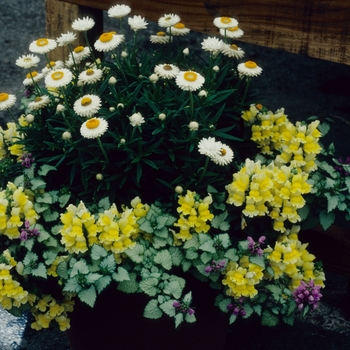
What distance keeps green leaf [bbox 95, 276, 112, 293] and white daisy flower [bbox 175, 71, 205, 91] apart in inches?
22.7

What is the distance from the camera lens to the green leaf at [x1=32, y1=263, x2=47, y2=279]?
5.87ft

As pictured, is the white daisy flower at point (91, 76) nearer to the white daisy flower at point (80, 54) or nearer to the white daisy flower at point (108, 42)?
the white daisy flower at point (108, 42)

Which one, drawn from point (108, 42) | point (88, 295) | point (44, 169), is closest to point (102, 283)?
point (88, 295)

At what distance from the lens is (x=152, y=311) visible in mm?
1780

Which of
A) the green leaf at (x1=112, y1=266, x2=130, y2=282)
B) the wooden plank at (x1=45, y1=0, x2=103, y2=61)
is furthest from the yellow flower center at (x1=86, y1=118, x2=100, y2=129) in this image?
the wooden plank at (x1=45, y1=0, x2=103, y2=61)

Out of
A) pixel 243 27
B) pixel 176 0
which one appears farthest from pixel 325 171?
pixel 176 0

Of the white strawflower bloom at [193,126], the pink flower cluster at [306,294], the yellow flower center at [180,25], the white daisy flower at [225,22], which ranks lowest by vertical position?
the pink flower cluster at [306,294]

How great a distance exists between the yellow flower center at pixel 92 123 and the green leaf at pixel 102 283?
42 cm

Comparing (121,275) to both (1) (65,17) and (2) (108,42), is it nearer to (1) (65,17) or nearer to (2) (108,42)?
(2) (108,42)

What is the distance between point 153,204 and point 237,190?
0.87ft

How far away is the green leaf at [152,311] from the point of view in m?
1.78

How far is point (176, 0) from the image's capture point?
7.11 feet

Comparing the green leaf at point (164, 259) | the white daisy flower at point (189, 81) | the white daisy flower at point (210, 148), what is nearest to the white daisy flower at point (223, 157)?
the white daisy flower at point (210, 148)

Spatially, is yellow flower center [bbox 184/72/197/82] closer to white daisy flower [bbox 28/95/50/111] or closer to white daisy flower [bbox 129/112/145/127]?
white daisy flower [bbox 129/112/145/127]
